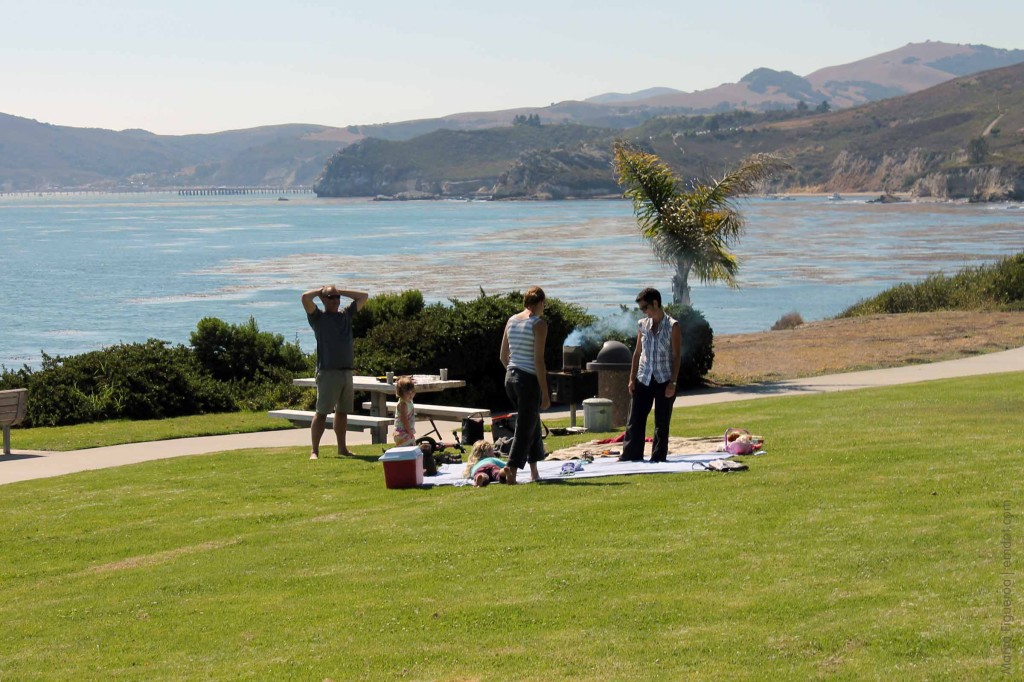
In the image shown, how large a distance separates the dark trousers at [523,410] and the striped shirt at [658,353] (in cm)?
124

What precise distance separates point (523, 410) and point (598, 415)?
412cm

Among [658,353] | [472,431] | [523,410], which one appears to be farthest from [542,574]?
[472,431]

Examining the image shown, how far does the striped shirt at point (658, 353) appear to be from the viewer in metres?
11.5

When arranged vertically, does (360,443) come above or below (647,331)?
below

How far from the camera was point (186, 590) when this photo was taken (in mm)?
8164

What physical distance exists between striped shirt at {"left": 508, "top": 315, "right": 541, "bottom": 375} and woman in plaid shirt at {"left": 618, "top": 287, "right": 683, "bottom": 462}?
1.23 metres

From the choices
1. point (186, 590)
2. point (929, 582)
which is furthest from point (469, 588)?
point (929, 582)

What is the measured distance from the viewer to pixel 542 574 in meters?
7.77

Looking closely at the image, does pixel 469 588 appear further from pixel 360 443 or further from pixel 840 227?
pixel 840 227

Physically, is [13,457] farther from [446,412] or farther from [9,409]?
[446,412]

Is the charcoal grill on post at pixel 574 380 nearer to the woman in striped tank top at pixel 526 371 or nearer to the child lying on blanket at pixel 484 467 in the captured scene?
the child lying on blanket at pixel 484 467

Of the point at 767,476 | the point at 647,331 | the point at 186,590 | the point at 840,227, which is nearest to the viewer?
the point at 186,590

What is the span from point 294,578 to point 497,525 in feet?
5.25

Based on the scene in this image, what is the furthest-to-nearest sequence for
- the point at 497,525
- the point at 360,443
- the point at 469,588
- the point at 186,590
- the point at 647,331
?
1. the point at 360,443
2. the point at 647,331
3. the point at 497,525
4. the point at 186,590
5. the point at 469,588
